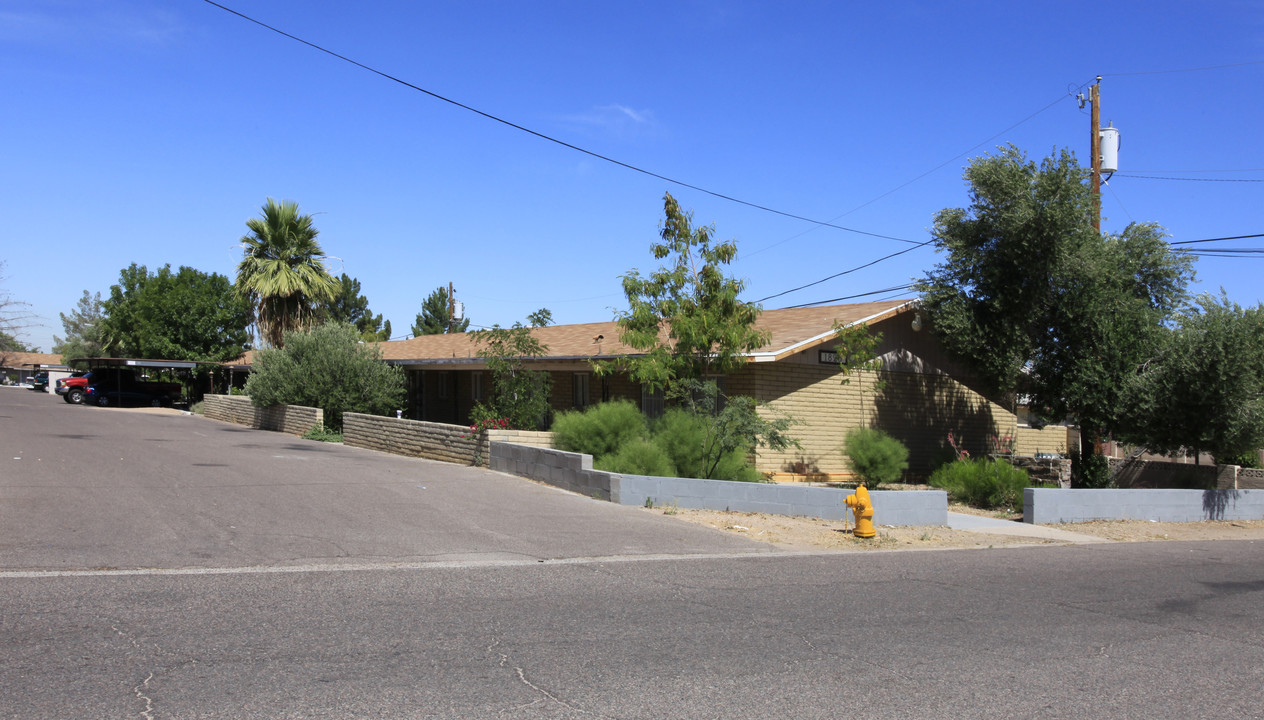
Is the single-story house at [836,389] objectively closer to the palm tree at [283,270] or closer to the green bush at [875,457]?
the green bush at [875,457]

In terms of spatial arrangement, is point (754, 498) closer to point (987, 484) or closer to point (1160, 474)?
point (987, 484)

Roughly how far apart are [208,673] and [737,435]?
404 inches

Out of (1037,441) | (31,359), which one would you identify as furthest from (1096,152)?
(31,359)

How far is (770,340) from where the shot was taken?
17.9 meters

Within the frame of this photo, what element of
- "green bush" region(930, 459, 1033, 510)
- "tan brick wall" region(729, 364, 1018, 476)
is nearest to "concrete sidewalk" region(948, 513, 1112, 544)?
"green bush" region(930, 459, 1033, 510)

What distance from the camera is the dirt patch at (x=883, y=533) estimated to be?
1188 cm

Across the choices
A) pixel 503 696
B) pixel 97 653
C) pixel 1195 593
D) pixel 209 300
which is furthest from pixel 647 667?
pixel 209 300

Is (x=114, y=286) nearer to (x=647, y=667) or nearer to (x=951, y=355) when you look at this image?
(x=951, y=355)

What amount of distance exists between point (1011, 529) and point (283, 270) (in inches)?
1004

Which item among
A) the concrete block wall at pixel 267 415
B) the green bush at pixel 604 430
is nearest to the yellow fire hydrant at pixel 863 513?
the green bush at pixel 604 430

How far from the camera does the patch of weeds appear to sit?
2462cm

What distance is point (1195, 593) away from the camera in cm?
909

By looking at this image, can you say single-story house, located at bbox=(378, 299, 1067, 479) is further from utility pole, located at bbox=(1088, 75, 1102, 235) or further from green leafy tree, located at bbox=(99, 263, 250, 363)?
green leafy tree, located at bbox=(99, 263, 250, 363)

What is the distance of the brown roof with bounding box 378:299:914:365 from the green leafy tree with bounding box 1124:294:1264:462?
5114 millimetres
